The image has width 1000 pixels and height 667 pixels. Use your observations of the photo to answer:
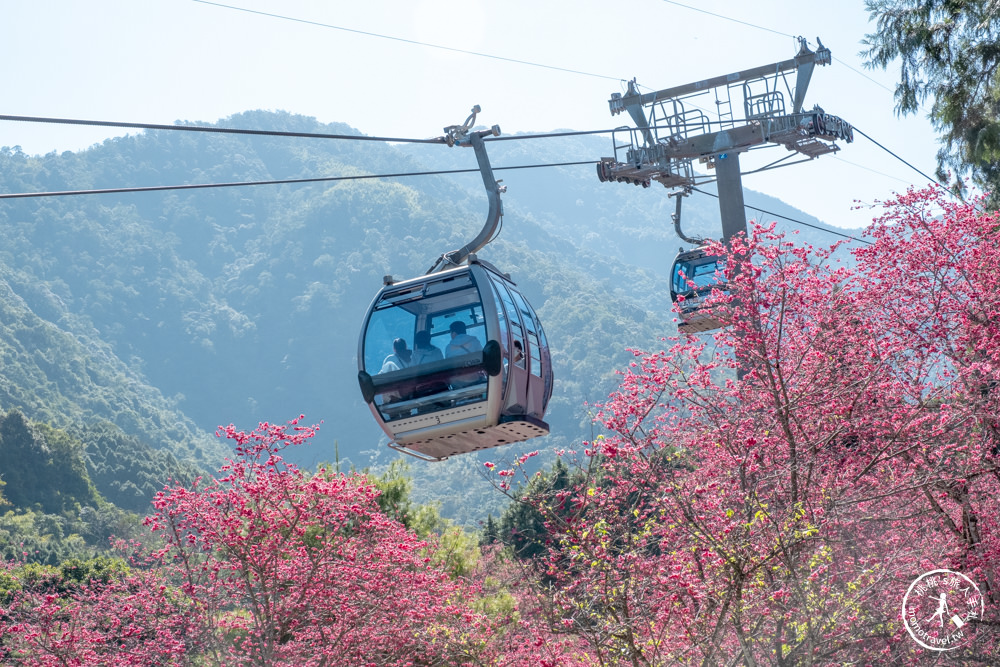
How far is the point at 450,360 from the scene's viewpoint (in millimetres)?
9875

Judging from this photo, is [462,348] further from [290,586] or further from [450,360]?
[290,586]

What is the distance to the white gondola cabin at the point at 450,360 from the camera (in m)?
9.82

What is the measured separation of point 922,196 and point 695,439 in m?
3.33

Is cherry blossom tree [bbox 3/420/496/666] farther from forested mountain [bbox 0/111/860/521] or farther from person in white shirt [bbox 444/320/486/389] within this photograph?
forested mountain [bbox 0/111/860/521]

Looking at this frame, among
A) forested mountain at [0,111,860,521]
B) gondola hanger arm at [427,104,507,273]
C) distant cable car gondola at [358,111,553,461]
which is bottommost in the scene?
distant cable car gondola at [358,111,553,461]

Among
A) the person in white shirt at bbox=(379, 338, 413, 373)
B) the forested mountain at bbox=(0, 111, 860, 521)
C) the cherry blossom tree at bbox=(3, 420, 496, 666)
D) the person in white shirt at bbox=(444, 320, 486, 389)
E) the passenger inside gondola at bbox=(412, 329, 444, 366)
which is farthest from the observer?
the forested mountain at bbox=(0, 111, 860, 521)

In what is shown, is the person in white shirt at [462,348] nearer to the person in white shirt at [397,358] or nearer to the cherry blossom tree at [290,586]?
the person in white shirt at [397,358]

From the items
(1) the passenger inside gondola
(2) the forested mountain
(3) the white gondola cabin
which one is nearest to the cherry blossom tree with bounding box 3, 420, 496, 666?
(3) the white gondola cabin

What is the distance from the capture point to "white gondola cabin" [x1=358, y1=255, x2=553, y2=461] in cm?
982

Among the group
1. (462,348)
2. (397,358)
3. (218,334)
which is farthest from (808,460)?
(218,334)

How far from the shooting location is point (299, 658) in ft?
44.7

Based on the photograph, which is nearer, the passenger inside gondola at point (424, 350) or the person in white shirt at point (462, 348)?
the person in white shirt at point (462, 348)

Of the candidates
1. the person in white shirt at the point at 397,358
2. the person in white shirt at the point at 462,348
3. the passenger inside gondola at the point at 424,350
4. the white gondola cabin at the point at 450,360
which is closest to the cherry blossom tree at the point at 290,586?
the white gondola cabin at the point at 450,360

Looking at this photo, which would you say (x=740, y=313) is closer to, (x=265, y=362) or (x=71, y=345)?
(x=71, y=345)
